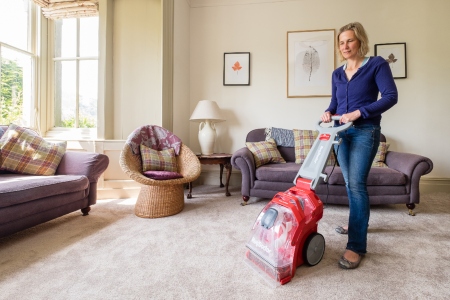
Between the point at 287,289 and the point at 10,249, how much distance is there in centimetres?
176

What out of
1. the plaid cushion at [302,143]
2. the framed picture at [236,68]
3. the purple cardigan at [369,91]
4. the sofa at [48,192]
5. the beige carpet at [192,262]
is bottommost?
the beige carpet at [192,262]

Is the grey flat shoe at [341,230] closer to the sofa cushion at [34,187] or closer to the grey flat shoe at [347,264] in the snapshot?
the grey flat shoe at [347,264]

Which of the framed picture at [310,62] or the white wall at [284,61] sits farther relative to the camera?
the framed picture at [310,62]

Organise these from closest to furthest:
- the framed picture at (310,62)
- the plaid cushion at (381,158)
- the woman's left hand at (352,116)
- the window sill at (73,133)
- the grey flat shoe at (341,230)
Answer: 1. the woman's left hand at (352,116)
2. the grey flat shoe at (341,230)
3. the plaid cushion at (381,158)
4. the window sill at (73,133)
5. the framed picture at (310,62)

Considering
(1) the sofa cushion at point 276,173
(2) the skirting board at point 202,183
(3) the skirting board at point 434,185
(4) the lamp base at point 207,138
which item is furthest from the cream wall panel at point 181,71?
(3) the skirting board at point 434,185

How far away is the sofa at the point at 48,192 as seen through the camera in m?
1.45

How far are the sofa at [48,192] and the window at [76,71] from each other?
0.96m

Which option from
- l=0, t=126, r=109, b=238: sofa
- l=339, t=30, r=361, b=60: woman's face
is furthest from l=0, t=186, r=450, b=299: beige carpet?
l=339, t=30, r=361, b=60: woman's face

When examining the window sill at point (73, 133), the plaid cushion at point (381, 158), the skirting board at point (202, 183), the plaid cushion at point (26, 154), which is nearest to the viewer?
the plaid cushion at point (26, 154)

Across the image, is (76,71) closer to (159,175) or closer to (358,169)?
(159,175)

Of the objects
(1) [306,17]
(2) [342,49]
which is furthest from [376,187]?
(1) [306,17]

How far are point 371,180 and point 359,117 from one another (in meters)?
1.22

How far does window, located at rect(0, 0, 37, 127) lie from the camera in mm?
2480

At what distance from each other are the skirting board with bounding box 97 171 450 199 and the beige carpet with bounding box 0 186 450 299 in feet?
1.94
